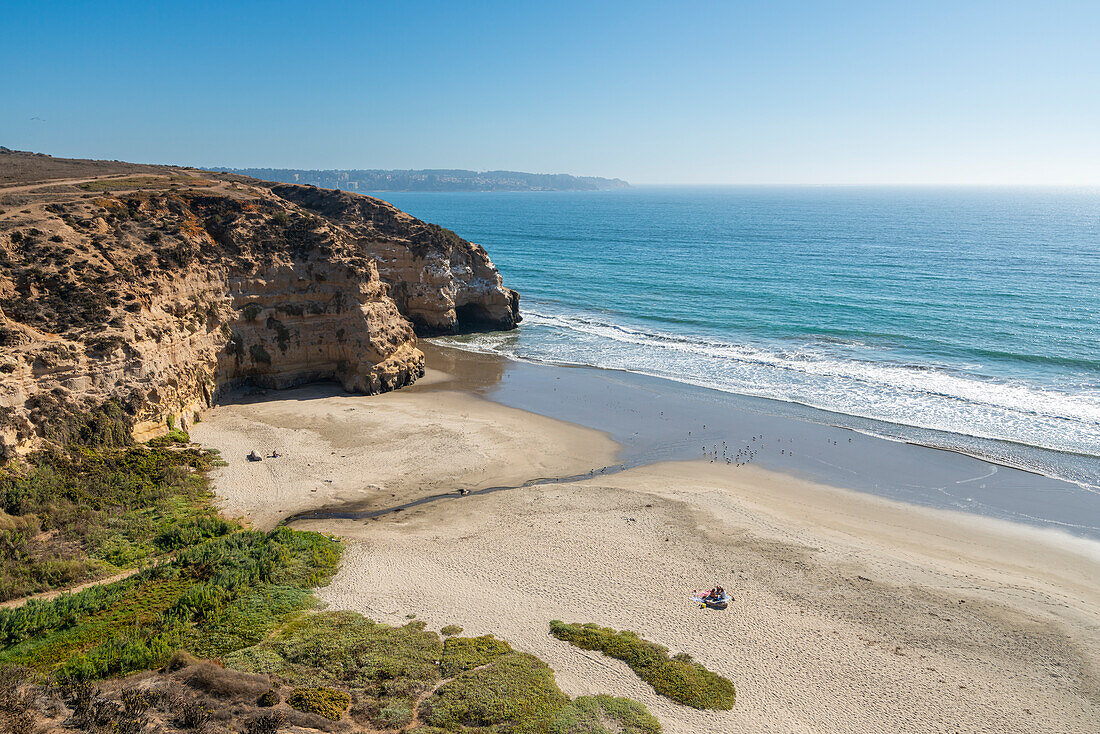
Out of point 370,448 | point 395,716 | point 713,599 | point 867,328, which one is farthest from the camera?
point 867,328

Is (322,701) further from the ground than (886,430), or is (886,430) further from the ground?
(886,430)

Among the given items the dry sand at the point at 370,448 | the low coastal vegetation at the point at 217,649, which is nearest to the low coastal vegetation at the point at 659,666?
the low coastal vegetation at the point at 217,649

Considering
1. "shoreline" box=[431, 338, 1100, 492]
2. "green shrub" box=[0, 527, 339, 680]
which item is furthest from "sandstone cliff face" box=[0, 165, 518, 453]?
"shoreline" box=[431, 338, 1100, 492]

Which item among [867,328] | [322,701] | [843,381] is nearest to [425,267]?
[843,381]

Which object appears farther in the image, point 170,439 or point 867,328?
point 867,328

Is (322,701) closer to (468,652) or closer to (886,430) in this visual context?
(468,652)

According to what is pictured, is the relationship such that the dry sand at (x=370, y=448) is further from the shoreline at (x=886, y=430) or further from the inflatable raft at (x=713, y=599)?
the inflatable raft at (x=713, y=599)
